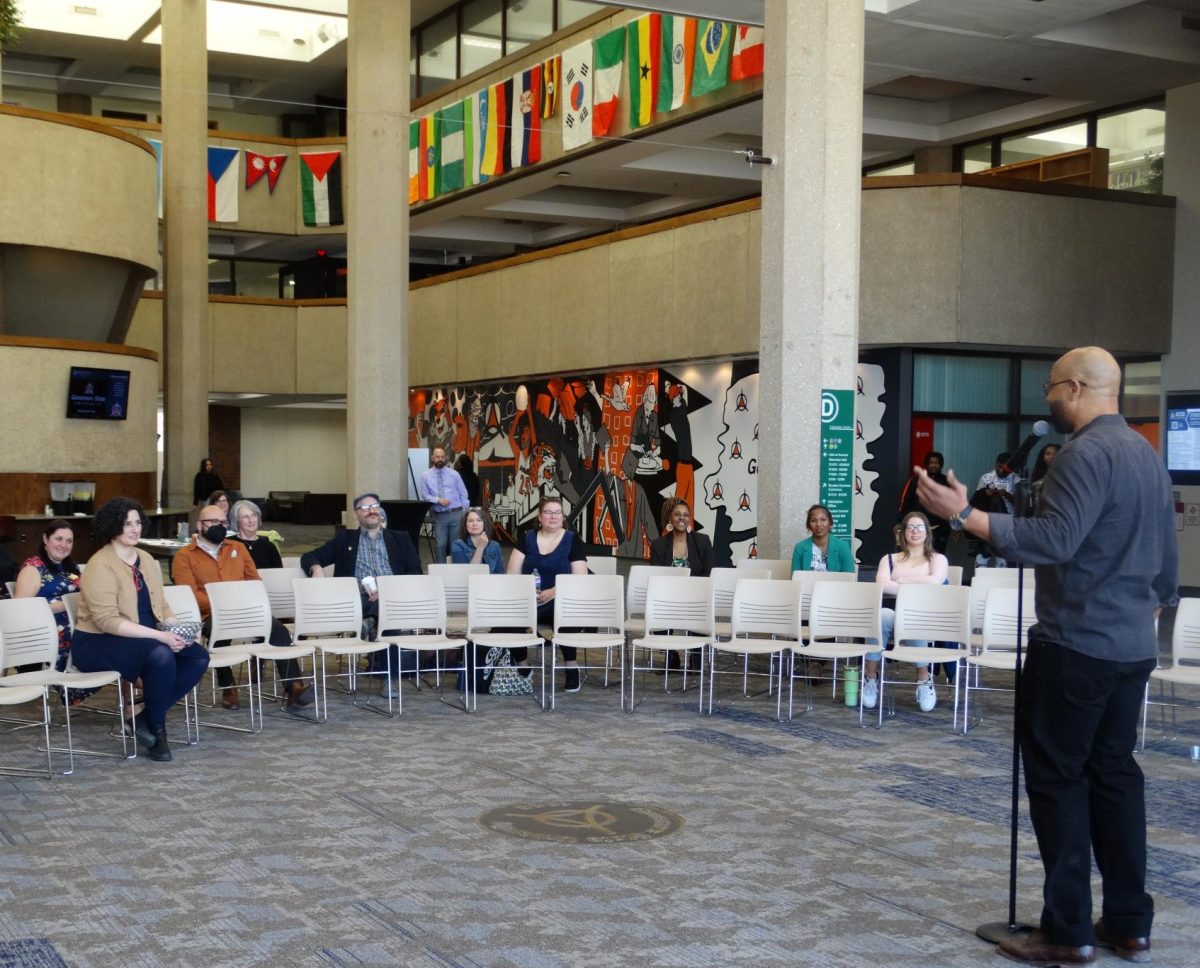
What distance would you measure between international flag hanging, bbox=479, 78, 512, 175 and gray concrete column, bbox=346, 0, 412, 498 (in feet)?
18.4

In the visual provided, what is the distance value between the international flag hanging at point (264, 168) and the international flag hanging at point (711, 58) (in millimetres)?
13081

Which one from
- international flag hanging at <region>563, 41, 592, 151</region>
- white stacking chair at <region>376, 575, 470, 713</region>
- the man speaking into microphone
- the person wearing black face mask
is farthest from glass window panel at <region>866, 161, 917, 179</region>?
the man speaking into microphone

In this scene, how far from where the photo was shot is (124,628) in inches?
301

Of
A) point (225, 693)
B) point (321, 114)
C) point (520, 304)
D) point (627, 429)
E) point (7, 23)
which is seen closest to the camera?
point (225, 693)

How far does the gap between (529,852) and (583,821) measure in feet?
1.81

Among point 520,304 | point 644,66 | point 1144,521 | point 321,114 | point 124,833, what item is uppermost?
point 321,114

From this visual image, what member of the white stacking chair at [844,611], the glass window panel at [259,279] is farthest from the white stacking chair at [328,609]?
the glass window panel at [259,279]

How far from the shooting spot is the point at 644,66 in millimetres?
17469

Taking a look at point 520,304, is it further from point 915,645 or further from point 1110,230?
point 915,645

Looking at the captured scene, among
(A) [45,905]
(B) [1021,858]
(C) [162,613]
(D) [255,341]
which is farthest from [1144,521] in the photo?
(D) [255,341]

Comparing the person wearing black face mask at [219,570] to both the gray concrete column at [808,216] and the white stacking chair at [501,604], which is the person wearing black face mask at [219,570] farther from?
the gray concrete column at [808,216]

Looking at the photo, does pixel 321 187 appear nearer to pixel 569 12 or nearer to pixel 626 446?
pixel 569 12

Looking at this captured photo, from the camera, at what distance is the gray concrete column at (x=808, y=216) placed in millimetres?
11188

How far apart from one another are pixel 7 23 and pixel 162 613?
11.2 meters
